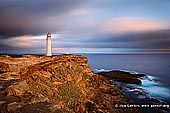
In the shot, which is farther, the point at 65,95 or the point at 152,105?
the point at 152,105

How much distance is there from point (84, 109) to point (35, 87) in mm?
5371

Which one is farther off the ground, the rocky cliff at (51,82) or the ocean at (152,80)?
the rocky cliff at (51,82)

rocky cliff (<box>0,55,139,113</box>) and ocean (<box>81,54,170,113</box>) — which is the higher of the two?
rocky cliff (<box>0,55,139,113</box>)

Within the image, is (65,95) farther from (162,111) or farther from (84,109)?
(162,111)

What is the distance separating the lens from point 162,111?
2056cm

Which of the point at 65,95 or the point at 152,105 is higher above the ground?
the point at 65,95

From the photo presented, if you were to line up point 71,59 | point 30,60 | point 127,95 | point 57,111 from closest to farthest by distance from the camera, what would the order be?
point 57,111
point 30,60
point 71,59
point 127,95

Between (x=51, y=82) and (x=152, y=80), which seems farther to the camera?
(x=152, y=80)

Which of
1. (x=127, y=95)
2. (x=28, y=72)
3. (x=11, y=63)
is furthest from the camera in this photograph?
(x=127, y=95)

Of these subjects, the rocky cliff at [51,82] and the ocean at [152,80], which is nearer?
the rocky cliff at [51,82]

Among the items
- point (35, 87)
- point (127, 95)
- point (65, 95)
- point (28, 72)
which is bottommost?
point (127, 95)

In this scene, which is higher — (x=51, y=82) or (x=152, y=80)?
(x=51, y=82)

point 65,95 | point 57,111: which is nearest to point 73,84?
point 65,95

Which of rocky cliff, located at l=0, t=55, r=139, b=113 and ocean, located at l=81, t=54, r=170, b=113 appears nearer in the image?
rocky cliff, located at l=0, t=55, r=139, b=113
